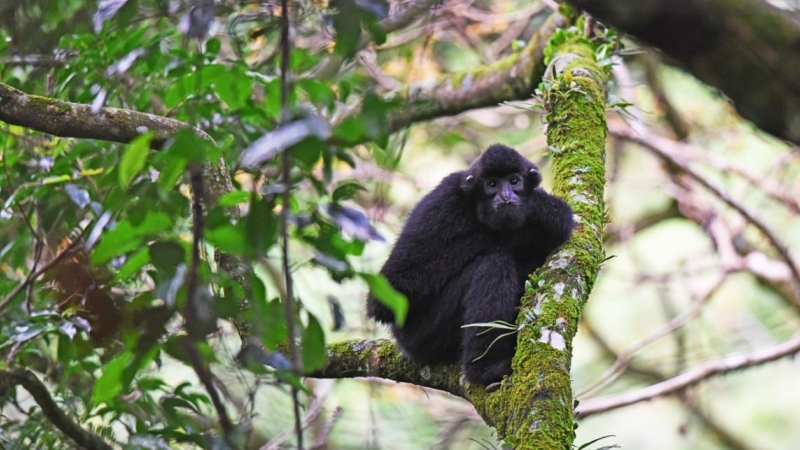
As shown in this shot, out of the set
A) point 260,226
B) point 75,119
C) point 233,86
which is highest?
point 260,226

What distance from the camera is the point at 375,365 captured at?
595 centimetres

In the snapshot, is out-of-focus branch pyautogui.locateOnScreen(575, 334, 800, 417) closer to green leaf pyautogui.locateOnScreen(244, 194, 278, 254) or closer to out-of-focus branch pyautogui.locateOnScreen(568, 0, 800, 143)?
green leaf pyautogui.locateOnScreen(244, 194, 278, 254)

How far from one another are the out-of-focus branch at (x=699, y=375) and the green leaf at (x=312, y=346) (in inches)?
305

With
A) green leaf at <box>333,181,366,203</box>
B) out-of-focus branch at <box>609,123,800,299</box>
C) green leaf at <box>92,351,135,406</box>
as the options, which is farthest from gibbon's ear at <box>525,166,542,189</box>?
out-of-focus branch at <box>609,123,800,299</box>

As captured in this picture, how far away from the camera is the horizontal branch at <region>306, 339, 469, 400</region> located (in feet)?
18.9

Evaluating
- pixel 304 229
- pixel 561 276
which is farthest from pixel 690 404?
pixel 304 229

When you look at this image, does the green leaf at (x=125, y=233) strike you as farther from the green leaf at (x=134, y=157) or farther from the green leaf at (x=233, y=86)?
the green leaf at (x=233, y=86)

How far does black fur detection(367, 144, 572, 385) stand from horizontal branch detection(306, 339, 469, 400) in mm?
91

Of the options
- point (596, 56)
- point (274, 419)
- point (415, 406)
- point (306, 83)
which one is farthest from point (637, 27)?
point (415, 406)

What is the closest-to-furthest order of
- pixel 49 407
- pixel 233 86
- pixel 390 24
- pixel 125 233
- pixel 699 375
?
pixel 125 233, pixel 233 86, pixel 49 407, pixel 390 24, pixel 699 375

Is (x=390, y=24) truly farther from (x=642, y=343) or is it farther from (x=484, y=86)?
(x=642, y=343)

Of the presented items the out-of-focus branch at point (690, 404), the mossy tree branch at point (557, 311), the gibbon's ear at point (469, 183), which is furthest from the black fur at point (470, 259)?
the out-of-focus branch at point (690, 404)

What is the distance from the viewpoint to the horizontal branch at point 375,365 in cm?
575

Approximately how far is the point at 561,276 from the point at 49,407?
11.0ft
